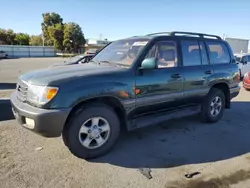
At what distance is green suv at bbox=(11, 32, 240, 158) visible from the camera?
3184 mm

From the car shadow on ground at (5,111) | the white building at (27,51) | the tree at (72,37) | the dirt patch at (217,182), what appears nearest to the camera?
the dirt patch at (217,182)

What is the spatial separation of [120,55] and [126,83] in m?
0.85

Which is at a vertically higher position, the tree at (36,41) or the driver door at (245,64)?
the tree at (36,41)

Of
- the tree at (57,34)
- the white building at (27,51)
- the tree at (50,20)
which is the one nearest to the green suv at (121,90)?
the white building at (27,51)

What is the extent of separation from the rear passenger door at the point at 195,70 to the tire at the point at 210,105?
0.22 meters

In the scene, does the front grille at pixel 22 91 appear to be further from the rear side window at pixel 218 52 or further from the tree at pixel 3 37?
the tree at pixel 3 37

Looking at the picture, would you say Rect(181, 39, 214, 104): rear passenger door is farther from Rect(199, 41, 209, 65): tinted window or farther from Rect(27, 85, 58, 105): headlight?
Rect(27, 85, 58, 105): headlight

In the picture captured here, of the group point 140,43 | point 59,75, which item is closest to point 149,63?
point 140,43

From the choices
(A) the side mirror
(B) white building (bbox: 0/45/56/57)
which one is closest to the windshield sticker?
(A) the side mirror

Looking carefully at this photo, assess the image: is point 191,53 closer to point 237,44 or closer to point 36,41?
point 237,44

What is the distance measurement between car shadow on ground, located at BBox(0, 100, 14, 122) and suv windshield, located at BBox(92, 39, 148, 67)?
99.8 inches

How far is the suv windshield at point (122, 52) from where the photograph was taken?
161 inches

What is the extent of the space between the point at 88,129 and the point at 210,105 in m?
3.10

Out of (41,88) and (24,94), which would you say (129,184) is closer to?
(41,88)
